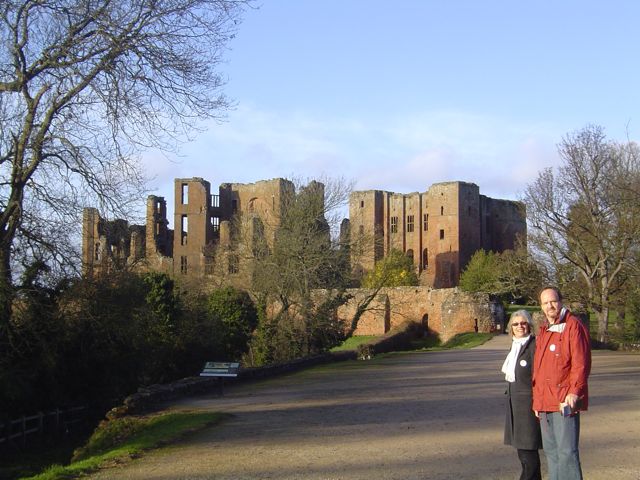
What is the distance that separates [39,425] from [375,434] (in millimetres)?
8107

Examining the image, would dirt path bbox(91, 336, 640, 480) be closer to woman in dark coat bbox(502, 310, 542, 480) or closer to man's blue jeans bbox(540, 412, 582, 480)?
woman in dark coat bbox(502, 310, 542, 480)

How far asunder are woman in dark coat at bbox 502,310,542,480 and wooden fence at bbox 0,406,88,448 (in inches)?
423

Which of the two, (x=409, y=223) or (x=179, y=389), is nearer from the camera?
(x=179, y=389)

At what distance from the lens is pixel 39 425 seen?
1574 centimetres

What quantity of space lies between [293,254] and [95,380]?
16337 mm

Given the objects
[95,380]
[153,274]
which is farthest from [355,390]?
[153,274]

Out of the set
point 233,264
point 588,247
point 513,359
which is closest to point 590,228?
point 588,247

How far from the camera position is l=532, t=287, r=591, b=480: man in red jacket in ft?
19.7

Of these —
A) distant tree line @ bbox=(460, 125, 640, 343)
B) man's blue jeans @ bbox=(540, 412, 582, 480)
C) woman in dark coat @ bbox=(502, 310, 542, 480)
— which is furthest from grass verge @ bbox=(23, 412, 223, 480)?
distant tree line @ bbox=(460, 125, 640, 343)

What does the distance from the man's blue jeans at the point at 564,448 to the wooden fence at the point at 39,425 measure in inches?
441

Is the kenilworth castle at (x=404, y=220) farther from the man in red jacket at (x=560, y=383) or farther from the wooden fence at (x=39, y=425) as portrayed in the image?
the man in red jacket at (x=560, y=383)

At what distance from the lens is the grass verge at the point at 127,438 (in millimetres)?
9242

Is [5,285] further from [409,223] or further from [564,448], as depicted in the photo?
[409,223]

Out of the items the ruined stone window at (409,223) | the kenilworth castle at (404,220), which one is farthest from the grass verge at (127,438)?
the ruined stone window at (409,223)
